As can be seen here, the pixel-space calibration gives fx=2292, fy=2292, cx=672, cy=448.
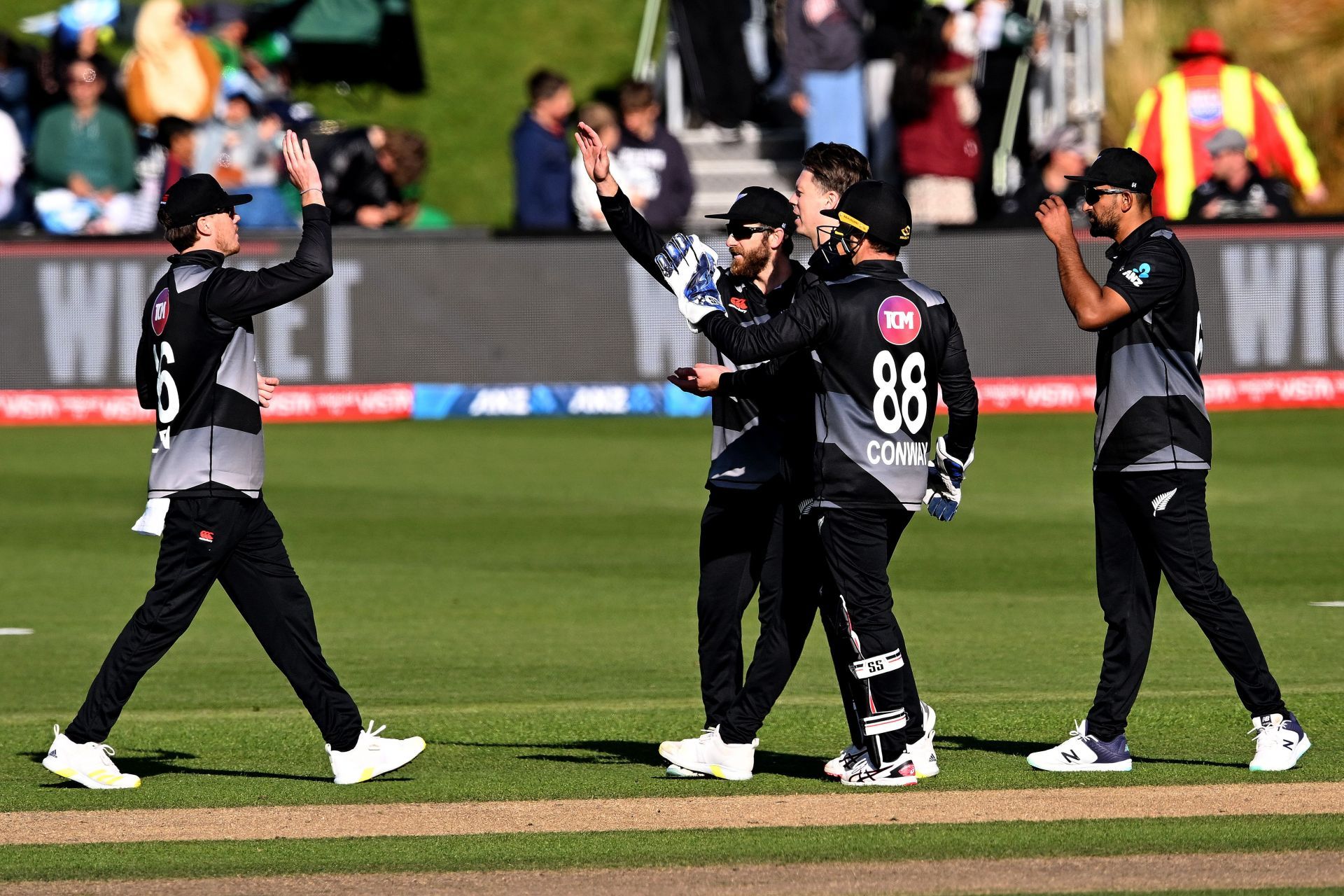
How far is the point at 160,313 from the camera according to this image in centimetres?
776

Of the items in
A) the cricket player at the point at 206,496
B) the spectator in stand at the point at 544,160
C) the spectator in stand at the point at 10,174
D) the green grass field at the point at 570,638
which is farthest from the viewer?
the spectator in stand at the point at 10,174

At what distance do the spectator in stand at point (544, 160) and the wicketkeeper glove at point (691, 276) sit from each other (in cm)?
1284

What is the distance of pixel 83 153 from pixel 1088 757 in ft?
51.6

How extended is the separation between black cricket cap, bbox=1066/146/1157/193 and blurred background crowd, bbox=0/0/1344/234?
38.4ft

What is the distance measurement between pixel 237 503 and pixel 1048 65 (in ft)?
59.2

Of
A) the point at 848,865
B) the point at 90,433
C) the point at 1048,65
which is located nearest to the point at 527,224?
the point at 90,433

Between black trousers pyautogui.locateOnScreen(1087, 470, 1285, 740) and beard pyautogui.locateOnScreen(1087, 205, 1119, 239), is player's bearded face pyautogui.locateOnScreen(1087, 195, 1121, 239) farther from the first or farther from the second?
black trousers pyautogui.locateOnScreen(1087, 470, 1285, 740)

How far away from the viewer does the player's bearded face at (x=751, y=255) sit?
26.2 feet

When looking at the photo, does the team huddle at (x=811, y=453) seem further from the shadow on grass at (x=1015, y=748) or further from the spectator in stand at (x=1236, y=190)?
the spectator in stand at (x=1236, y=190)

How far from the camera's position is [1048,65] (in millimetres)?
24453

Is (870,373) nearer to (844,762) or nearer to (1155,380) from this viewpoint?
(1155,380)

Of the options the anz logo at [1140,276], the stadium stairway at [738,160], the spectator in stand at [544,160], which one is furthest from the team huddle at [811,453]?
the stadium stairway at [738,160]

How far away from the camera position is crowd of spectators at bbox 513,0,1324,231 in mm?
20625

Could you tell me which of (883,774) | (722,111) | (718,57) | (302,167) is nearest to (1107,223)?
(883,774)
